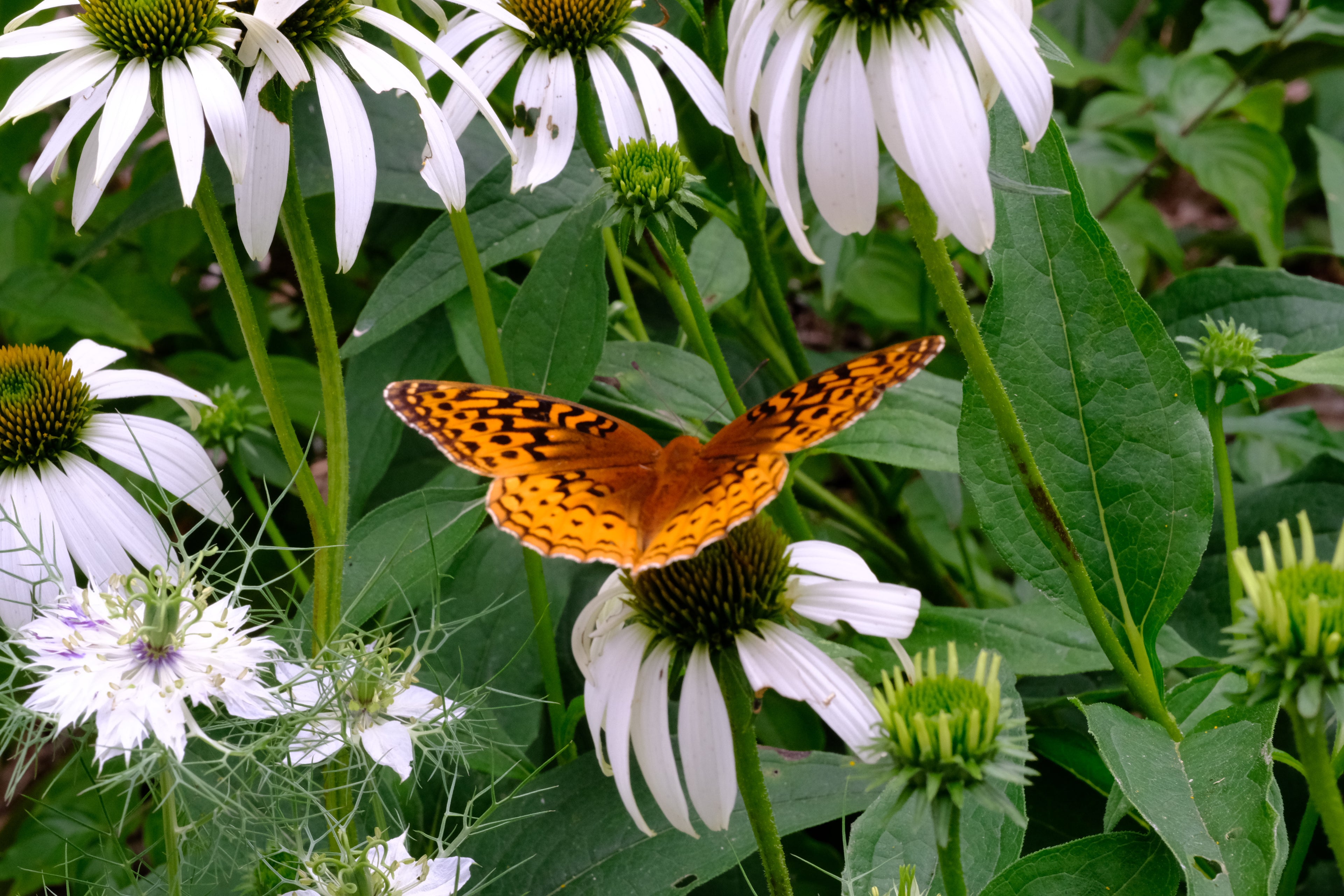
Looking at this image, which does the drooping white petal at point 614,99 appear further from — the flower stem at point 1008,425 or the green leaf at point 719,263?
the flower stem at point 1008,425

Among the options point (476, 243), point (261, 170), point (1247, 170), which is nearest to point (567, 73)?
point (476, 243)

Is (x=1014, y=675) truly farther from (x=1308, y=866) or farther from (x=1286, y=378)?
(x=1308, y=866)

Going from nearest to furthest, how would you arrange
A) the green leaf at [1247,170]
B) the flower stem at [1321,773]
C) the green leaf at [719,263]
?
1. the flower stem at [1321,773]
2. the green leaf at [719,263]
3. the green leaf at [1247,170]

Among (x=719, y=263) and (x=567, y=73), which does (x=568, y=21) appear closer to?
(x=567, y=73)

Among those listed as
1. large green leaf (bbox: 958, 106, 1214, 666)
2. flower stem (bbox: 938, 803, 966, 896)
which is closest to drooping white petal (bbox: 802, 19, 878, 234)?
large green leaf (bbox: 958, 106, 1214, 666)

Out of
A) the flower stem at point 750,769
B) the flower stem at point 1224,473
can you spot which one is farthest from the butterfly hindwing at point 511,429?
the flower stem at point 1224,473

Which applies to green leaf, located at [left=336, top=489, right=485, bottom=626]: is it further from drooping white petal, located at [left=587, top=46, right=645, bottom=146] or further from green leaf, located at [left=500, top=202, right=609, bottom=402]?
drooping white petal, located at [left=587, top=46, right=645, bottom=146]

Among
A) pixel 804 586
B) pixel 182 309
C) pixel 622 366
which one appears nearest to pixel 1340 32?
pixel 622 366
